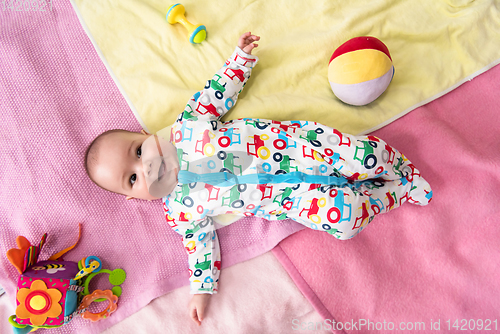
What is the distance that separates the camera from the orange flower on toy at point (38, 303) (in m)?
1.03

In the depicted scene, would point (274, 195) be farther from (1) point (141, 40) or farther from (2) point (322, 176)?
(1) point (141, 40)

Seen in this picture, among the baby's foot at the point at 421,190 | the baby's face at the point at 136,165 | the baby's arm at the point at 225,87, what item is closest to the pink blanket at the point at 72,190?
the baby's face at the point at 136,165

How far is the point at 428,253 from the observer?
1.21 meters

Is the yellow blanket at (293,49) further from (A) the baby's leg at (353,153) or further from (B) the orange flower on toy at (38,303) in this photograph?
(B) the orange flower on toy at (38,303)

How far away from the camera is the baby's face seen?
3.48 feet

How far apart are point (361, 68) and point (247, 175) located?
1.88 feet

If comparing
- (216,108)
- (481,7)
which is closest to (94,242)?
(216,108)

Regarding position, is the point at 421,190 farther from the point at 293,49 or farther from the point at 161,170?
the point at 161,170

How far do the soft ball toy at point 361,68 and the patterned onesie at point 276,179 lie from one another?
19 centimetres

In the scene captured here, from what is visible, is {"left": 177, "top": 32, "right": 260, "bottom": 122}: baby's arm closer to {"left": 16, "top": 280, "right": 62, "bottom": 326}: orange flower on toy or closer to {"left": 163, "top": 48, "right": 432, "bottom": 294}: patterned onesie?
{"left": 163, "top": 48, "right": 432, "bottom": 294}: patterned onesie

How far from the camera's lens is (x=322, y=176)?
112 cm

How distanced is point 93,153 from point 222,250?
609mm

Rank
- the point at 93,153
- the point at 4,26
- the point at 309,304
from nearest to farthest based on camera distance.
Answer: the point at 93,153 < the point at 309,304 < the point at 4,26

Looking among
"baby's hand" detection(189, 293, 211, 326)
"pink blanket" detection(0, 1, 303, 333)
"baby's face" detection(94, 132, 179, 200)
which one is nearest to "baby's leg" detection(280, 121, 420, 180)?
"pink blanket" detection(0, 1, 303, 333)
